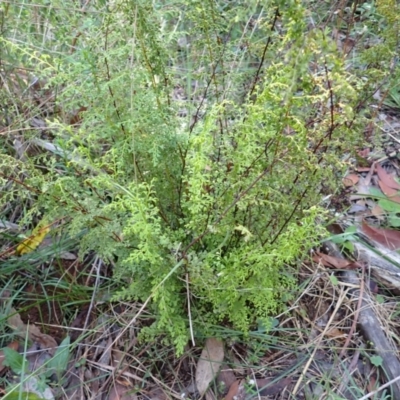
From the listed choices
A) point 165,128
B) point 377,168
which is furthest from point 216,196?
point 377,168

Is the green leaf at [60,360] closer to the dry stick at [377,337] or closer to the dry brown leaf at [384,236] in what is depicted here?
the dry stick at [377,337]

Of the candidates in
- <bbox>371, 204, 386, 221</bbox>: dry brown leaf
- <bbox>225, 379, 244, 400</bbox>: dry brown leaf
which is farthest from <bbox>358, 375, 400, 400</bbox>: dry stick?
<bbox>371, 204, 386, 221</bbox>: dry brown leaf

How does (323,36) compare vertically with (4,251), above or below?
above

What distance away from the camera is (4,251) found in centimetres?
190

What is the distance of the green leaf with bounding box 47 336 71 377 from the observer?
169 centimetres

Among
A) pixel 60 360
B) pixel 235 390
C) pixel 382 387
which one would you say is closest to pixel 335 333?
pixel 382 387

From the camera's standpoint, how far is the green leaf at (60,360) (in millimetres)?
1690

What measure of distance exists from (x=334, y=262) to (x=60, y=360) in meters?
1.10

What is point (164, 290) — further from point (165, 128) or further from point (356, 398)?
point (356, 398)

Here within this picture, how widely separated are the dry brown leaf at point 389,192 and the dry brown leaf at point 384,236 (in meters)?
0.16

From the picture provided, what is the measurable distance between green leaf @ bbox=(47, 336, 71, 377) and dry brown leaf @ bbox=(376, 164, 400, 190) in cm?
153

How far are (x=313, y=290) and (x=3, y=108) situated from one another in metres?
1.43

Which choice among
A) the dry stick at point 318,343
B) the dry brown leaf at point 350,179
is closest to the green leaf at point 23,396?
the dry stick at point 318,343

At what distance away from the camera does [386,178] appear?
2.24 metres
